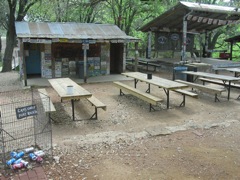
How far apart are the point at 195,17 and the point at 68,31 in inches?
259

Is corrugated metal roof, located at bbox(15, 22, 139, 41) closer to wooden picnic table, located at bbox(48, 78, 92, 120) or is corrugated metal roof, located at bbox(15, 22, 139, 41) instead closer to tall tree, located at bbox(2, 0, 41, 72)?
tall tree, located at bbox(2, 0, 41, 72)

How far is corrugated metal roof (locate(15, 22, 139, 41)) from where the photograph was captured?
1085 cm

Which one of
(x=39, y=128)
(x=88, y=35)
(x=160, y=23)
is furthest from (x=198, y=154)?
(x=160, y=23)

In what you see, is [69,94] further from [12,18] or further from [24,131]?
[12,18]

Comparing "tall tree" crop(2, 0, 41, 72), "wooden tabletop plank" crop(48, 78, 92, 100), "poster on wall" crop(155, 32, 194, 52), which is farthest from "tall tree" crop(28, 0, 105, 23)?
"wooden tabletop plank" crop(48, 78, 92, 100)

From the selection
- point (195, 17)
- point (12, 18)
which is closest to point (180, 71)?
point (195, 17)

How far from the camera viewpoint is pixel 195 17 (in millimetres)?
13242

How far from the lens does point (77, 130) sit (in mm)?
5719

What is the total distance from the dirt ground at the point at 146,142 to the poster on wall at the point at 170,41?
418 inches

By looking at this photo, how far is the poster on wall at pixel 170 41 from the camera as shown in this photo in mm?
17875

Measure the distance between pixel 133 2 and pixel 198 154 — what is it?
13.9 m

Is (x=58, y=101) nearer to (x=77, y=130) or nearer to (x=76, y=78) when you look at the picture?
(x=77, y=130)

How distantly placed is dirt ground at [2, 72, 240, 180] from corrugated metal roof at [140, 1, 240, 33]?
17.5 ft

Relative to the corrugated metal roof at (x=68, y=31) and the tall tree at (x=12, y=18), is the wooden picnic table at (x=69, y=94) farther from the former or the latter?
the tall tree at (x=12, y=18)
